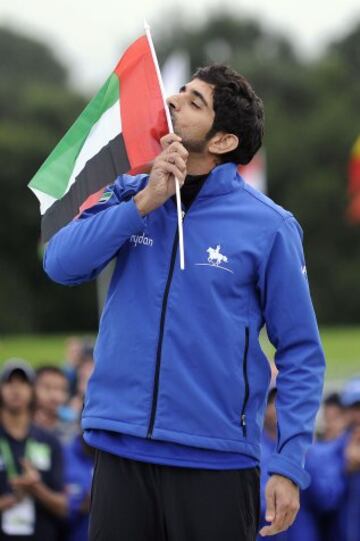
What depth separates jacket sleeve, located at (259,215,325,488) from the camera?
426 centimetres

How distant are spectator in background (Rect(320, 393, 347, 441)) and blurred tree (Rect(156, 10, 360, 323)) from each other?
41.9 m

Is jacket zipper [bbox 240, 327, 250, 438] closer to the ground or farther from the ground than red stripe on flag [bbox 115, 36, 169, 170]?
closer to the ground

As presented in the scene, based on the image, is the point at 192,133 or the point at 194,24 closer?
the point at 192,133

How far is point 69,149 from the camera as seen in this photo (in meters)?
4.77

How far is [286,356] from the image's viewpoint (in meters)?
4.32

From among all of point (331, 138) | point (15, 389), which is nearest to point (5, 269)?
point (331, 138)

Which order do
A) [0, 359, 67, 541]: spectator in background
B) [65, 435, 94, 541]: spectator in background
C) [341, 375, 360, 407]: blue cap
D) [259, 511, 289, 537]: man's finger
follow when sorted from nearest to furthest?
[259, 511, 289, 537]: man's finger
[341, 375, 360, 407]: blue cap
[0, 359, 67, 541]: spectator in background
[65, 435, 94, 541]: spectator in background

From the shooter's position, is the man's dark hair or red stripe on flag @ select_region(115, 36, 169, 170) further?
red stripe on flag @ select_region(115, 36, 169, 170)

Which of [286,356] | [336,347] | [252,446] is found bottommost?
[336,347]

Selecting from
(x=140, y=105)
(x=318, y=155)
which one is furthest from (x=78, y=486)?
(x=318, y=155)

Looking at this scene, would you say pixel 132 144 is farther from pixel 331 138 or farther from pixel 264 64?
pixel 264 64

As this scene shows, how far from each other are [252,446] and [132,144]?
1137 millimetres

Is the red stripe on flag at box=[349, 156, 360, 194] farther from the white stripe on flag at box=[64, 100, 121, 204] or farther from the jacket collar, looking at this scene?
the jacket collar

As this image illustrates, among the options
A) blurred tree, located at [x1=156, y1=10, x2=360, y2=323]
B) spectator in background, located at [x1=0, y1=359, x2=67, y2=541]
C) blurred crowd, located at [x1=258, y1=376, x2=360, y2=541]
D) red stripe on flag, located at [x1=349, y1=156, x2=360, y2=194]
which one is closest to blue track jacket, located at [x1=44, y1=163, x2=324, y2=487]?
blurred crowd, located at [x1=258, y1=376, x2=360, y2=541]
